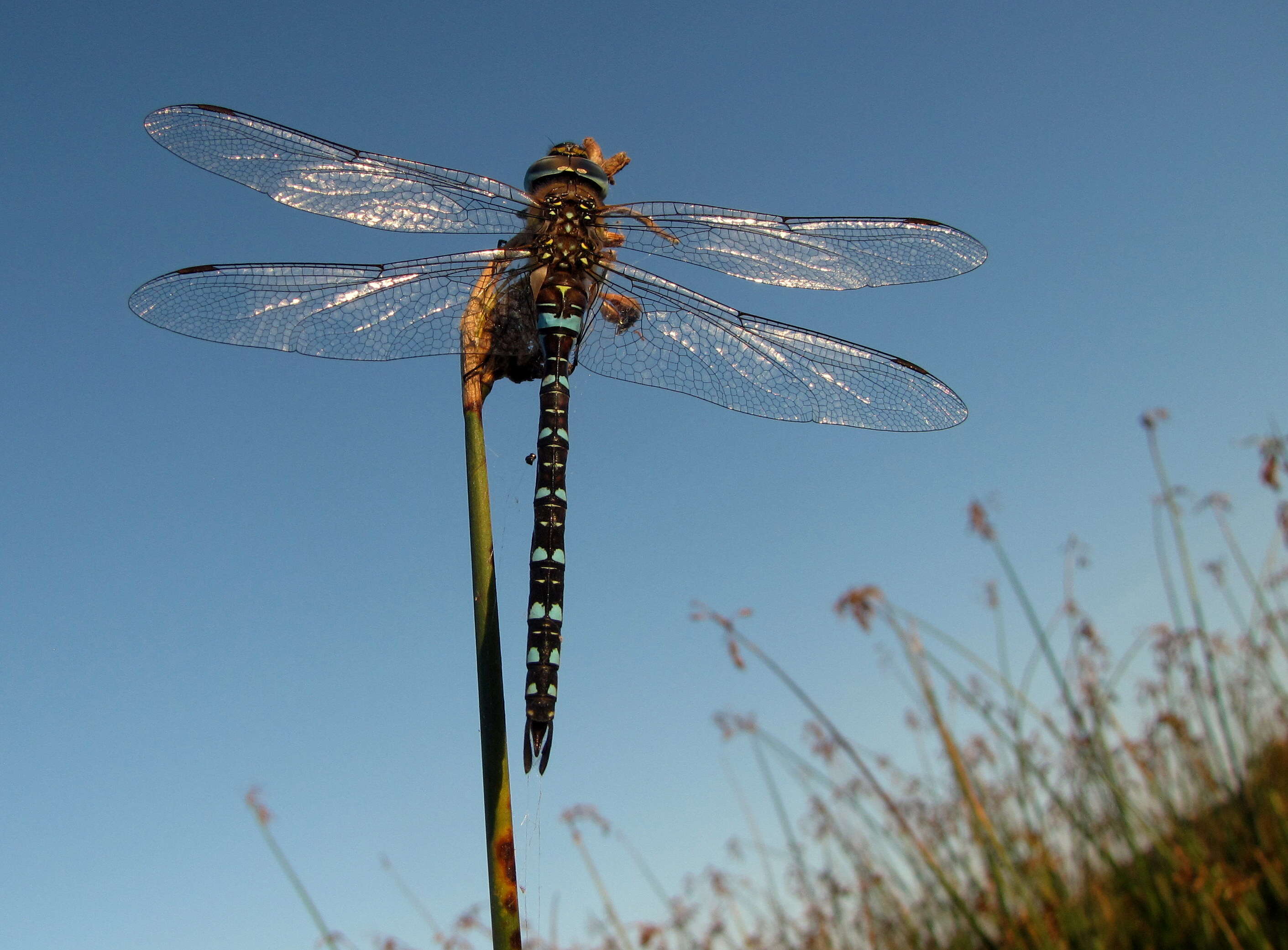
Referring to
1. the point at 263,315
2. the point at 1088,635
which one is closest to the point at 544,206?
the point at 263,315

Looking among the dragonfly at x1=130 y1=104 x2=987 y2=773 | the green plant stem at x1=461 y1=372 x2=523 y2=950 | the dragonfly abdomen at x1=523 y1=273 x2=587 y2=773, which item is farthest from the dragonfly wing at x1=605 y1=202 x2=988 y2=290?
the green plant stem at x1=461 y1=372 x2=523 y2=950

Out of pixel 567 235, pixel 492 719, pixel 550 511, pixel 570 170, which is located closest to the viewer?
pixel 492 719

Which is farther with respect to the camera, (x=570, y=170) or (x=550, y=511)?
(x=570, y=170)

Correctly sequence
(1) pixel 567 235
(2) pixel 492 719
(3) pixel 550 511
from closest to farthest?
(2) pixel 492 719
(3) pixel 550 511
(1) pixel 567 235

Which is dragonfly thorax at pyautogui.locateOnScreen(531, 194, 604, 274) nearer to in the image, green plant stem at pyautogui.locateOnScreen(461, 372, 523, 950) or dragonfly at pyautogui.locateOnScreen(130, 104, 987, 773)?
dragonfly at pyautogui.locateOnScreen(130, 104, 987, 773)

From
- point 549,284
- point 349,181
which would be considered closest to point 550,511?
point 549,284

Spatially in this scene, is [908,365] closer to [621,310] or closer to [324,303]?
[621,310]

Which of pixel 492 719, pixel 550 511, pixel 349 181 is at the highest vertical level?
pixel 349 181
